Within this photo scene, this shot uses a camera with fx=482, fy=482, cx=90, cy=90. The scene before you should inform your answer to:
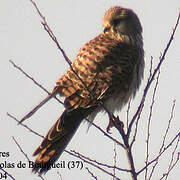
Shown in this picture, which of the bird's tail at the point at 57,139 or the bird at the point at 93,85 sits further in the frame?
the bird at the point at 93,85

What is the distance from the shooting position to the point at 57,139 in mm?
5289

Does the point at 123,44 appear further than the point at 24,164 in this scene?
Yes

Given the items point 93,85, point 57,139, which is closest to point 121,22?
point 93,85

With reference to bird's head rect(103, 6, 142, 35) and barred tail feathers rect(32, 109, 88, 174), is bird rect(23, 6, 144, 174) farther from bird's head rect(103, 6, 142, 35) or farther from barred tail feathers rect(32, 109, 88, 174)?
bird's head rect(103, 6, 142, 35)

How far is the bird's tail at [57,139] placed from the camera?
5.15m

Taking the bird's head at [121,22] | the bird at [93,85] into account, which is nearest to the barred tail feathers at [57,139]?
the bird at [93,85]

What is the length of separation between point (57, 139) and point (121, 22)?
236 centimetres

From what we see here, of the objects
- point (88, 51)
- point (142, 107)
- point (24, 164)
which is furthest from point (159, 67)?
point (24, 164)

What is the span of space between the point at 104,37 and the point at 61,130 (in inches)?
65.4

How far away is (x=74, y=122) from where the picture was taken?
539cm

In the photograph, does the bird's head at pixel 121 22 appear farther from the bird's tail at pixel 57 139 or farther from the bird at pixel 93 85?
the bird's tail at pixel 57 139

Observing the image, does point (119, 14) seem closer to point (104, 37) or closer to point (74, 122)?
point (104, 37)

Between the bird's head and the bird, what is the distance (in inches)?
11.4

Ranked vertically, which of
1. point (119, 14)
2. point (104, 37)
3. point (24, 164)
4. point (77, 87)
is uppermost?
point (119, 14)
